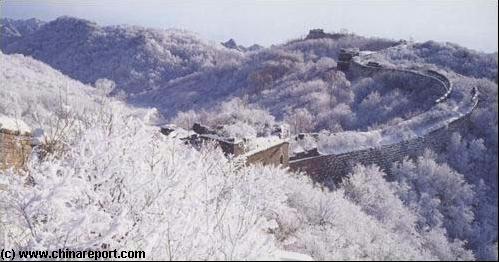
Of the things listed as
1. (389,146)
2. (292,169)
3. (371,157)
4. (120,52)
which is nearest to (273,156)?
(292,169)

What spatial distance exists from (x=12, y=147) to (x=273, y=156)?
19.9 ft

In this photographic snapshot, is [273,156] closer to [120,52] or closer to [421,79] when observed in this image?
[421,79]

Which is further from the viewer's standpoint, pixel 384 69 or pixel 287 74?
pixel 287 74

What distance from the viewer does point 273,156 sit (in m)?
13.6

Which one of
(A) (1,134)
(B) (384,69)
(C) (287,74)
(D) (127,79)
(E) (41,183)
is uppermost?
(E) (41,183)

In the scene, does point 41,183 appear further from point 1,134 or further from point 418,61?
point 418,61

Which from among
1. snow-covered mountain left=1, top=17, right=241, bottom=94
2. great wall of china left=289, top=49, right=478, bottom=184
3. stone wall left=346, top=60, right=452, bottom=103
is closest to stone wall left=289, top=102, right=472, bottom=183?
great wall of china left=289, top=49, right=478, bottom=184

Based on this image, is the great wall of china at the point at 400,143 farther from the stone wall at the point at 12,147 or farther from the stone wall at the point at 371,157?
the stone wall at the point at 12,147

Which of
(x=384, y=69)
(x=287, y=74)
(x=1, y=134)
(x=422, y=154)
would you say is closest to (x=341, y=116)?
(x=384, y=69)

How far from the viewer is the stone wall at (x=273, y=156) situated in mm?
12714

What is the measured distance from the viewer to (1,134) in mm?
10547

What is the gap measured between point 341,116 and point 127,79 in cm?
3616

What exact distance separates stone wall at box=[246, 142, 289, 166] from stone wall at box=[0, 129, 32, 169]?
4685 mm

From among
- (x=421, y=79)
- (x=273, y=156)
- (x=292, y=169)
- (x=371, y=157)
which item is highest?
(x=273, y=156)
